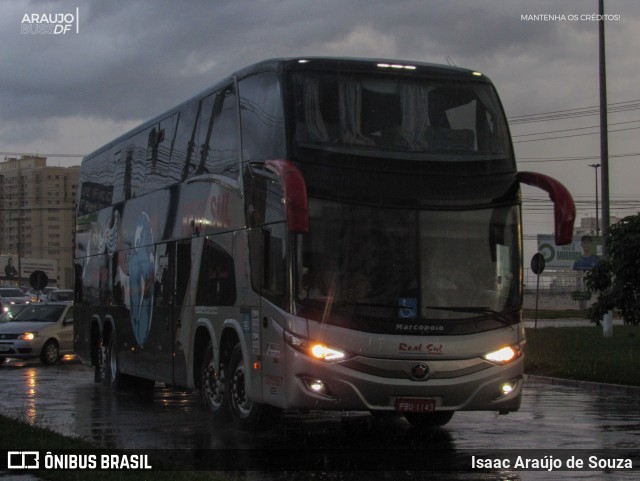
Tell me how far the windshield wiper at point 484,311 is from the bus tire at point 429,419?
6.14 feet

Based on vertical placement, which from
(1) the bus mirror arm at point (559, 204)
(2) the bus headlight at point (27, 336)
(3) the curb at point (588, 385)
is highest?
(1) the bus mirror arm at point (559, 204)

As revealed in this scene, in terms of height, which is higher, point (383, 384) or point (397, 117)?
point (397, 117)

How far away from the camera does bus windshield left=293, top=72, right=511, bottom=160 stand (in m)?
12.2

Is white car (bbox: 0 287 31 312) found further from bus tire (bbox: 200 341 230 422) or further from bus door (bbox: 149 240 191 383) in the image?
bus tire (bbox: 200 341 230 422)

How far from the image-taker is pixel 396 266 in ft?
38.9

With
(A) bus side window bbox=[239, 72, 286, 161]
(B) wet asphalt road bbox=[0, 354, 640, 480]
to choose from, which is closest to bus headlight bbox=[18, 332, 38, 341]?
(B) wet asphalt road bbox=[0, 354, 640, 480]

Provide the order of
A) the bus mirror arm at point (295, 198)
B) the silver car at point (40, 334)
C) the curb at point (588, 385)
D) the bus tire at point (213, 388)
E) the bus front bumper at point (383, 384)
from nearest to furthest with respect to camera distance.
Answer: the bus mirror arm at point (295, 198)
the bus front bumper at point (383, 384)
the bus tire at point (213, 388)
the curb at point (588, 385)
the silver car at point (40, 334)

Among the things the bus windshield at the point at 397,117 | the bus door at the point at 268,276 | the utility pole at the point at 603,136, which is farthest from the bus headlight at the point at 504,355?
the utility pole at the point at 603,136

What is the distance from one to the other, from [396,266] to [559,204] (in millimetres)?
1898

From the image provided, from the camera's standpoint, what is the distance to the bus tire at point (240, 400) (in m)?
12.9

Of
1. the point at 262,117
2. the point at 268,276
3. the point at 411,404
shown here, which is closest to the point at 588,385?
the point at 411,404

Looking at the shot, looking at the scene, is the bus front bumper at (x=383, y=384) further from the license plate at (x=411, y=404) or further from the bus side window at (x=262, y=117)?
the bus side window at (x=262, y=117)

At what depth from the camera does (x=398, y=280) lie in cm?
1184

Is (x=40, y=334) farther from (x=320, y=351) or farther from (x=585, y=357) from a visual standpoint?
(x=320, y=351)
